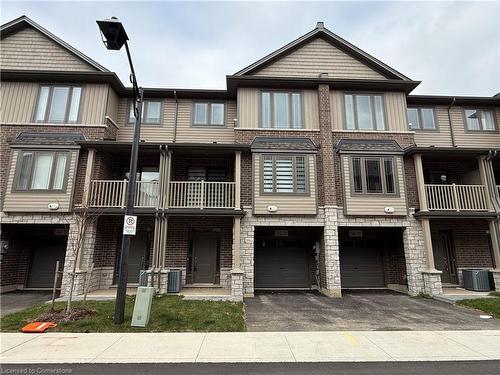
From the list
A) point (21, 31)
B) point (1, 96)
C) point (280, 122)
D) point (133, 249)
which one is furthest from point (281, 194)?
point (21, 31)

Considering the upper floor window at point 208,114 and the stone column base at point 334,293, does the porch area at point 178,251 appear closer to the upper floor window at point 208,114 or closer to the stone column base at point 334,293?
the stone column base at point 334,293

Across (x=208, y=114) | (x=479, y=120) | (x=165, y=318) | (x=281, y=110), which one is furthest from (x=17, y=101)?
(x=479, y=120)

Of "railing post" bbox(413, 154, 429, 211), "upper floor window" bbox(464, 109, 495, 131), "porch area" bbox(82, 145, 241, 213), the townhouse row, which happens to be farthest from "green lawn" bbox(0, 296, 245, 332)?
"upper floor window" bbox(464, 109, 495, 131)

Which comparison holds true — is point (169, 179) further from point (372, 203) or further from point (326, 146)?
point (372, 203)

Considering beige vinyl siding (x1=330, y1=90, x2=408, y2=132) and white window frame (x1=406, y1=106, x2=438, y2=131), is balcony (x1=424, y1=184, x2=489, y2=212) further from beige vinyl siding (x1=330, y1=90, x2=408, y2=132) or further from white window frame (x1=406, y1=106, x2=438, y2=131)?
white window frame (x1=406, y1=106, x2=438, y2=131)

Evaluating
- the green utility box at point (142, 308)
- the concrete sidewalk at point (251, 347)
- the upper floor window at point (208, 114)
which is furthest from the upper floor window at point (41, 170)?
the green utility box at point (142, 308)

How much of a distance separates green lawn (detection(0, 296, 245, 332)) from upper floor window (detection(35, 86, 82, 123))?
8.20 metres

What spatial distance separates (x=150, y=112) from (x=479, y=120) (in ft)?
57.0

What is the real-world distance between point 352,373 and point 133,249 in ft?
37.0

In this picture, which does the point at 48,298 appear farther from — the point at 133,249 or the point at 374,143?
the point at 374,143

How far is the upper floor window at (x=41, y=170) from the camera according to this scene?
12.1m

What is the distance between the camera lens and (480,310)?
9.44 m

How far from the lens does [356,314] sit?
29.7 ft

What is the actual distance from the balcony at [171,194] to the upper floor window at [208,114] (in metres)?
3.55
